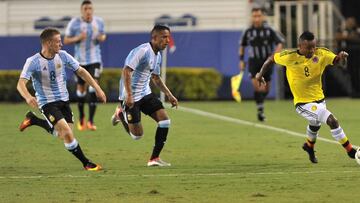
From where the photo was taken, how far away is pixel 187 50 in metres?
29.9

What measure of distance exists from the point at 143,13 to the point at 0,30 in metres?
4.74

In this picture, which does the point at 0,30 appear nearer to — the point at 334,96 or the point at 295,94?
the point at 334,96

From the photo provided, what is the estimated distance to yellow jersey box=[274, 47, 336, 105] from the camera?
45.5 ft

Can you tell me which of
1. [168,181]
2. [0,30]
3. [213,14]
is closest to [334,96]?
[213,14]

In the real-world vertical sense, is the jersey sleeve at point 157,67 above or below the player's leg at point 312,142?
above

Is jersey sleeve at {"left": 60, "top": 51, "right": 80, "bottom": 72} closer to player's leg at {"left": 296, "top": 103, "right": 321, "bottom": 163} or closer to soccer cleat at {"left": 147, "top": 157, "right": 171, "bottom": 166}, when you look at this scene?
soccer cleat at {"left": 147, "top": 157, "right": 171, "bottom": 166}

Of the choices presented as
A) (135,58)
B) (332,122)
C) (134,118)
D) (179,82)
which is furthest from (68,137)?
(179,82)

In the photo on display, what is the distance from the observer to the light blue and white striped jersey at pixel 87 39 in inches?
803

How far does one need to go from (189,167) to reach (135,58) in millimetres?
1655

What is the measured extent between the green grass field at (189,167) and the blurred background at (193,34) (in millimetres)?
7262

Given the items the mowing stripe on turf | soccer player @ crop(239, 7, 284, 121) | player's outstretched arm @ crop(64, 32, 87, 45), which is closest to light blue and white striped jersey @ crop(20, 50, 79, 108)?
the mowing stripe on turf

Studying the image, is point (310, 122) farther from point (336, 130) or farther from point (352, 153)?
point (352, 153)

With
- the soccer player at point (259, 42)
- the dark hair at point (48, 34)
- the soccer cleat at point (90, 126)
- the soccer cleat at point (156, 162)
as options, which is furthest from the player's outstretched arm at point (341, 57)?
the soccer player at point (259, 42)

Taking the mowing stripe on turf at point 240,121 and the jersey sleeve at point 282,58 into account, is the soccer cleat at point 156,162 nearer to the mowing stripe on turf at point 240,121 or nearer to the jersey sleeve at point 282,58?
the jersey sleeve at point 282,58
